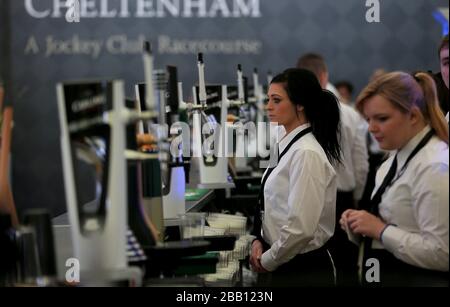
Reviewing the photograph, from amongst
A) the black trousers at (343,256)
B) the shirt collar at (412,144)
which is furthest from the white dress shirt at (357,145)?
the shirt collar at (412,144)

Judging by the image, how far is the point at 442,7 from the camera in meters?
1.85

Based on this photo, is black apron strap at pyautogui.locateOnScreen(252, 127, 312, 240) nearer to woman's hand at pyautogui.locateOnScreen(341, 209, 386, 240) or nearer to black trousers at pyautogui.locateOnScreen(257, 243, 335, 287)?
black trousers at pyautogui.locateOnScreen(257, 243, 335, 287)

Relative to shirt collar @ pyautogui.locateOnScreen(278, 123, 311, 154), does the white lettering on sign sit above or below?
above

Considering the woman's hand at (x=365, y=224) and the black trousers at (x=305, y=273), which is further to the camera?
the black trousers at (x=305, y=273)

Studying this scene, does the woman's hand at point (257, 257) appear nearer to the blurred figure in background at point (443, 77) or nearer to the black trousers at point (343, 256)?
the black trousers at point (343, 256)

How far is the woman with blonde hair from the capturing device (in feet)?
5.62

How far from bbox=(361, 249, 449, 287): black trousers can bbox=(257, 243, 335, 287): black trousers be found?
102mm

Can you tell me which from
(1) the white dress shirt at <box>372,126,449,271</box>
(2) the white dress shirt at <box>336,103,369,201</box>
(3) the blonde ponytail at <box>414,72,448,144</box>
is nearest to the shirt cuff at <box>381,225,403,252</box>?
(1) the white dress shirt at <box>372,126,449,271</box>

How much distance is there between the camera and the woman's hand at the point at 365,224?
1.79 meters

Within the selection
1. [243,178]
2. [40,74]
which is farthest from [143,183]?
[243,178]

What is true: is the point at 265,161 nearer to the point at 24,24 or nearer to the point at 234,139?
the point at 234,139

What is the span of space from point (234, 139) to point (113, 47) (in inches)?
17.0

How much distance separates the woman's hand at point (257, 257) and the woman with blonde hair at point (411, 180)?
0.30 metres

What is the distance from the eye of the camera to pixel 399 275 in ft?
5.96
